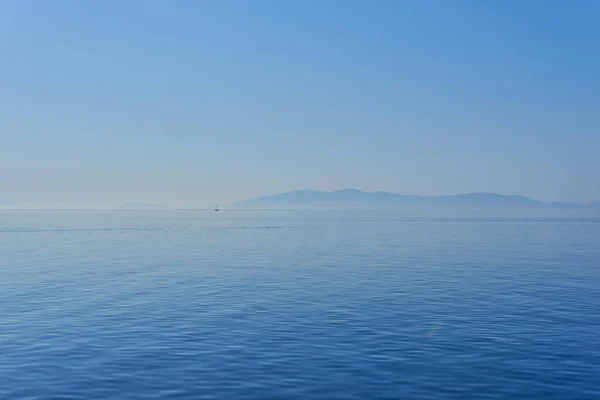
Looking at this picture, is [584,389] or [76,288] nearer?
[584,389]

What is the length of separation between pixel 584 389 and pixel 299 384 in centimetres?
1334

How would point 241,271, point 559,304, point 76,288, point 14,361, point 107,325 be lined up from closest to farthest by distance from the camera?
1. point 14,361
2. point 107,325
3. point 559,304
4. point 76,288
5. point 241,271

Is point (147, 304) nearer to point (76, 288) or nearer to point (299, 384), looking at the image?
point (76, 288)

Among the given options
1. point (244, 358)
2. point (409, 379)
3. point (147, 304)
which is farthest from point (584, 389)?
point (147, 304)

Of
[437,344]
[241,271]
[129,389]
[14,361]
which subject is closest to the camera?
[129,389]

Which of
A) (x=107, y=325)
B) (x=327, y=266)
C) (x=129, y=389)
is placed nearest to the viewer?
(x=129, y=389)

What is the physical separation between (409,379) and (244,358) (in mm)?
9115

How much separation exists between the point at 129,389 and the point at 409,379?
43.7ft

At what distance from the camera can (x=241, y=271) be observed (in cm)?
6788

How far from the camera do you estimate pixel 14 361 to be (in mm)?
28047

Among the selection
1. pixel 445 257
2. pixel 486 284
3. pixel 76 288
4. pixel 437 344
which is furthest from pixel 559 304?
pixel 76 288

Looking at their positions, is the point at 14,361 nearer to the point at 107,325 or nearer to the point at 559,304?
the point at 107,325

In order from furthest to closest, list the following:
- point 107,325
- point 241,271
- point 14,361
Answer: point 241,271
point 107,325
point 14,361

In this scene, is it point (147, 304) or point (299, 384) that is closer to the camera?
point (299, 384)
